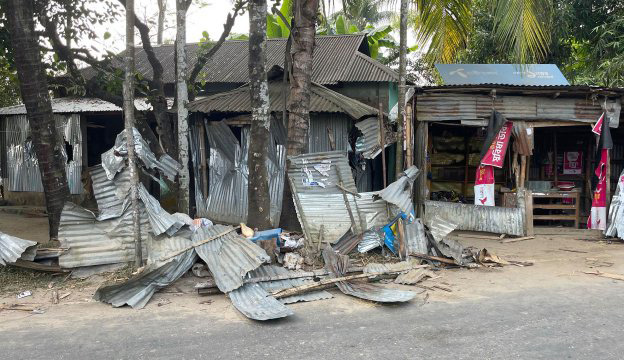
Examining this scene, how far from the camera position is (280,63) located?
14086 mm

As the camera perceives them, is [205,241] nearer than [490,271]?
Yes

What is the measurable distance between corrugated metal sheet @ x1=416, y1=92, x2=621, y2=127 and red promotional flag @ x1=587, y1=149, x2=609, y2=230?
0.81 meters

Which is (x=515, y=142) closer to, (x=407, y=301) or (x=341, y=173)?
(x=341, y=173)

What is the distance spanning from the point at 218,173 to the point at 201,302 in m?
4.99

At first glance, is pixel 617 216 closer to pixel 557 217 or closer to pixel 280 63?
pixel 557 217

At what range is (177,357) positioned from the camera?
4.14 metres

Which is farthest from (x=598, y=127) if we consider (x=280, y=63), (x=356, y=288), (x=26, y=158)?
(x=26, y=158)

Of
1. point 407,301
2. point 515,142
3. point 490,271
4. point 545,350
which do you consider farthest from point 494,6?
point 545,350

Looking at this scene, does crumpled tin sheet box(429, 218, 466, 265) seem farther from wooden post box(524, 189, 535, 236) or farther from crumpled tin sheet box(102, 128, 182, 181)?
crumpled tin sheet box(102, 128, 182, 181)

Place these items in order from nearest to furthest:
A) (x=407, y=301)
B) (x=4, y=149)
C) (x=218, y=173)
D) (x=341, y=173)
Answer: (x=407, y=301), (x=341, y=173), (x=218, y=173), (x=4, y=149)

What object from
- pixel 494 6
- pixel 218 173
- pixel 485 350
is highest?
pixel 494 6

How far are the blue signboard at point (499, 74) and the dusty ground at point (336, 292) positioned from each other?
491 cm

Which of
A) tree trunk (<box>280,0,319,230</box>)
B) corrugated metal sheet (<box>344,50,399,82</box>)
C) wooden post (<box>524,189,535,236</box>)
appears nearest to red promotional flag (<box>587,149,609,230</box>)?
wooden post (<box>524,189,535,236</box>)

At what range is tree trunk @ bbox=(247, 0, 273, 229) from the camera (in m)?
7.71
